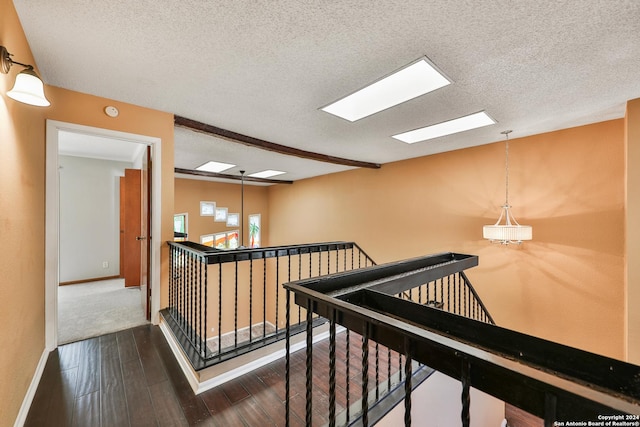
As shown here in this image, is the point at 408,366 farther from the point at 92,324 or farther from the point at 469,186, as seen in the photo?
the point at 469,186

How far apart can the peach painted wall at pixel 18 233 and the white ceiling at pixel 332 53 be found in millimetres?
341

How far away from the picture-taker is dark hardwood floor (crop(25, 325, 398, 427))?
5.34 feet

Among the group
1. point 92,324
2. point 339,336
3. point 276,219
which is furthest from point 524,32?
point 276,219

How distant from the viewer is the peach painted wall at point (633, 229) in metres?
2.29

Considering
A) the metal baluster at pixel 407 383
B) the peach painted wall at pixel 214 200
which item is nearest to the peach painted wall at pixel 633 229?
the metal baluster at pixel 407 383

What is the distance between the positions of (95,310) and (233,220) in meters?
4.52

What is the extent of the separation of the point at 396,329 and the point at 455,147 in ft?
13.1

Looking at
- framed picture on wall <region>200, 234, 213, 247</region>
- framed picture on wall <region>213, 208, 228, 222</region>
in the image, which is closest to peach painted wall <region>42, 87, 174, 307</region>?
framed picture on wall <region>200, 234, 213, 247</region>

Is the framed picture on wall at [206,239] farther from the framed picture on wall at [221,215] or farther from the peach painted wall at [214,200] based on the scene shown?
the framed picture on wall at [221,215]

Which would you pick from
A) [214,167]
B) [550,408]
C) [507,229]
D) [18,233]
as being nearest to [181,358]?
[18,233]

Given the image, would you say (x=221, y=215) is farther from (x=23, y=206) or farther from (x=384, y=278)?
(x=384, y=278)

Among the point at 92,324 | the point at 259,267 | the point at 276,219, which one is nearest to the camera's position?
the point at 92,324

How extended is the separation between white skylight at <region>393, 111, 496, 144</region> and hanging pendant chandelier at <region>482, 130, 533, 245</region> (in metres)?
0.56

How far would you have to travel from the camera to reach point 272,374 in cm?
215
